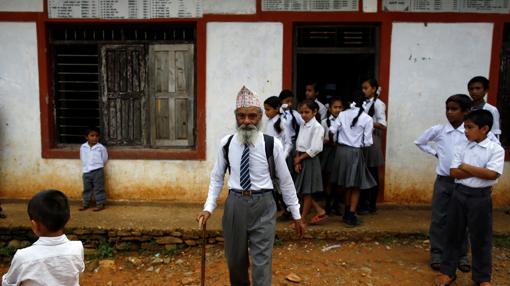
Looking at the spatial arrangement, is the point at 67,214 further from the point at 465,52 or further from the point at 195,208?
the point at 465,52

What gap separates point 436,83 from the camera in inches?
222

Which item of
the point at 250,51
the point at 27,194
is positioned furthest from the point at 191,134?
the point at 27,194

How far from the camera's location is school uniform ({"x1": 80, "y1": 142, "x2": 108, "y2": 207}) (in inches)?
228

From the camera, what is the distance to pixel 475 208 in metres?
3.46

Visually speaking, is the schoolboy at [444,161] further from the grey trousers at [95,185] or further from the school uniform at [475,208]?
the grey trousers at [95,185]

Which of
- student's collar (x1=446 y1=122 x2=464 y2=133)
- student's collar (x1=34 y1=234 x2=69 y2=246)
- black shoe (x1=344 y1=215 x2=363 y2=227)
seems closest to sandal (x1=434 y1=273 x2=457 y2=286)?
black shoe (x1=344 y1=215 x2=363 y2=227)

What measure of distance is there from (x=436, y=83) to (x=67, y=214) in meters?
5.15

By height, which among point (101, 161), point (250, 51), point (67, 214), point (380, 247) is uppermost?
point (250, 51)

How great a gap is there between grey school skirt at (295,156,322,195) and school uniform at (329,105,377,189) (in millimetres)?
321

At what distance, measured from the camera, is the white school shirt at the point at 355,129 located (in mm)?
4906

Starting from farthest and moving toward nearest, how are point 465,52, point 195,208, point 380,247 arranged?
1. point 195,208
2. point 465,52
3. point 380,247

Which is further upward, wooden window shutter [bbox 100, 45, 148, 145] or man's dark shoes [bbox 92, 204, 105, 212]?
wooden window shutter [bbox 100, 45, 148, 145]

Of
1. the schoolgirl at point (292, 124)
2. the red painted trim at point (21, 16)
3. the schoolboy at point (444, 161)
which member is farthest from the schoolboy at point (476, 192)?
the red painted trim at point (21, 16)

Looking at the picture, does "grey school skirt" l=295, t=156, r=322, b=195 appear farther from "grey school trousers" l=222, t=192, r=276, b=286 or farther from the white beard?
the white beard
